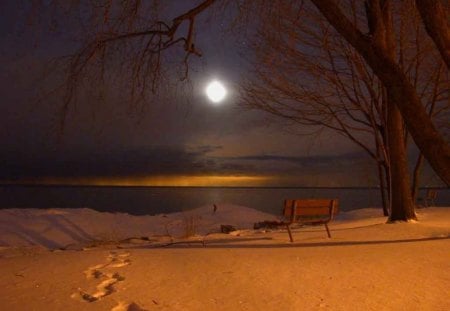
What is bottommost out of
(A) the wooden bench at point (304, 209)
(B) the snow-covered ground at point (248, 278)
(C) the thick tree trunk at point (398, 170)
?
(B) the snow-covered ground at point (248, 278)

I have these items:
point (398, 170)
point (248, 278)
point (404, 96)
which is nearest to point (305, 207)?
point (398, 170)

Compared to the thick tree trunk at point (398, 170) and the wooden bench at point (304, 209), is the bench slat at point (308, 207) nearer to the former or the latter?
the wooden bench at point (304, 209)

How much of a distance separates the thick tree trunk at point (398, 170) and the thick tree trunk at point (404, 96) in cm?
656

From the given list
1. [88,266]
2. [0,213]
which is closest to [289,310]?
[88,266]

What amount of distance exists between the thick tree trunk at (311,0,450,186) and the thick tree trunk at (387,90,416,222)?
21.5ft

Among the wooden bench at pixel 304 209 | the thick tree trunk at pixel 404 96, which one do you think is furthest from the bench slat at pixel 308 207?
the thick tree trunk at pixel 404 96

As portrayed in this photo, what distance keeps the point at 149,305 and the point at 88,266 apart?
2021mm

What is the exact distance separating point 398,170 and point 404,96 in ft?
22.7

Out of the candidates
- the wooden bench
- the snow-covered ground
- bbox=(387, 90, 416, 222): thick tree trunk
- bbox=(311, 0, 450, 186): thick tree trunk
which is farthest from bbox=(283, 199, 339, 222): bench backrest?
bbox=(311, 0, 450, 186): thick tree trunk

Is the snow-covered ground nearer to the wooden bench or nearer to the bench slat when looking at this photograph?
the wooden bench

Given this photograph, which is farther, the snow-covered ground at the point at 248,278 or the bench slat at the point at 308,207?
the bench slat at the point at 308,207

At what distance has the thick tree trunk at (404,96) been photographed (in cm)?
512

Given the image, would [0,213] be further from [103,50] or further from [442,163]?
[442,163]

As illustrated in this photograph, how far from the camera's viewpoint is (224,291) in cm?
484
